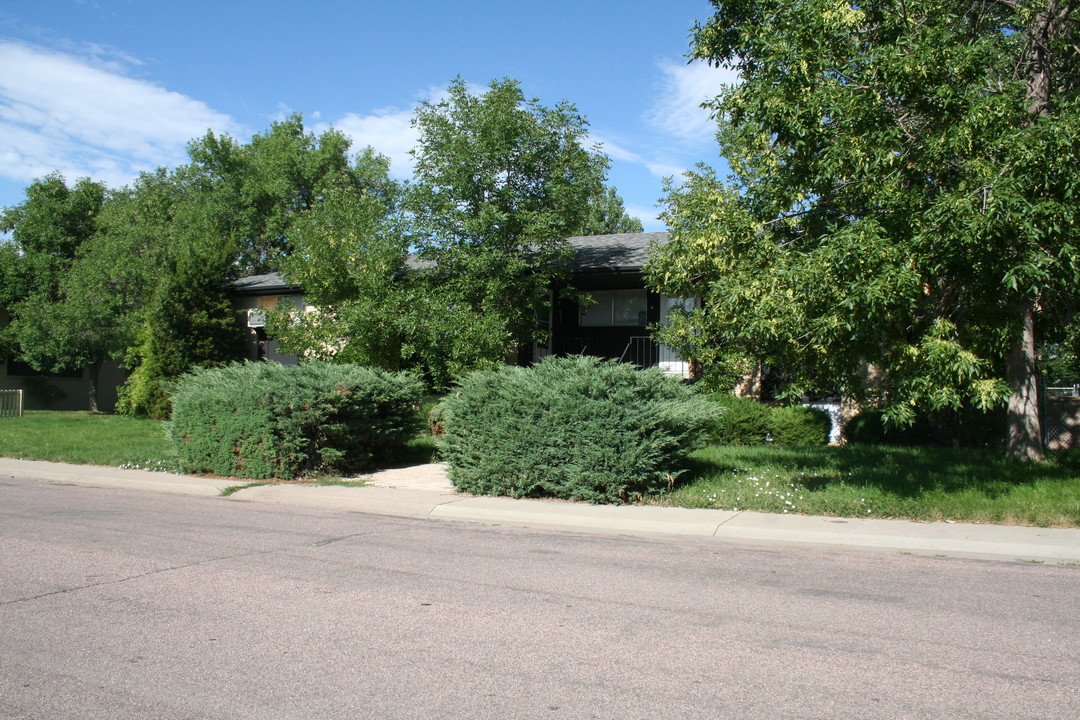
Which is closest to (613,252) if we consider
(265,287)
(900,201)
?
(265,287)

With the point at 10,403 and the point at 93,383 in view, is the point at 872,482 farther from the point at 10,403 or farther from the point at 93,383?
the point at 93,383

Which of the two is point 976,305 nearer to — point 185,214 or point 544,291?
point 544,291

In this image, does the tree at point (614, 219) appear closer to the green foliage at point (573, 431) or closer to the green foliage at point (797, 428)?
the green foliage at point (797, 428)

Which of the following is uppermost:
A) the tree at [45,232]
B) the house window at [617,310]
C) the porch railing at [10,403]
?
the tree at [45,232]

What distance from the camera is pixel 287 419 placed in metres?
13.5

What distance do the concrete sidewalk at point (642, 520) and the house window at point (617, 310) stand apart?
9.50 metres

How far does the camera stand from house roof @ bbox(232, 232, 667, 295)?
20797 mm

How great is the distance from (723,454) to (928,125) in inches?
261

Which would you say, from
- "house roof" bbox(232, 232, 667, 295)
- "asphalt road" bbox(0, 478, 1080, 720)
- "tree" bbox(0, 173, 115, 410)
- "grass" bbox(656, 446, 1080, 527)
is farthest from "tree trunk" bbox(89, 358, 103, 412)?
"grass" bbox(656, 446, 1080, 527)

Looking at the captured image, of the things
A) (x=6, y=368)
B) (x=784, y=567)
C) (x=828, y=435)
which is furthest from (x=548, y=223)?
(x=6, y=368)

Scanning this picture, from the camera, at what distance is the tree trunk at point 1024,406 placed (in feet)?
41.0

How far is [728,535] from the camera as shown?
958 centimetres

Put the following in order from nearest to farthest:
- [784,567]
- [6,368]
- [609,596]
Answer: [609,596]
[784,567]
[6,368]

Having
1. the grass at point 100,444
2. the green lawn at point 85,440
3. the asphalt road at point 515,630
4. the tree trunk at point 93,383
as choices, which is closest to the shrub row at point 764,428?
the grass at point 100,444
